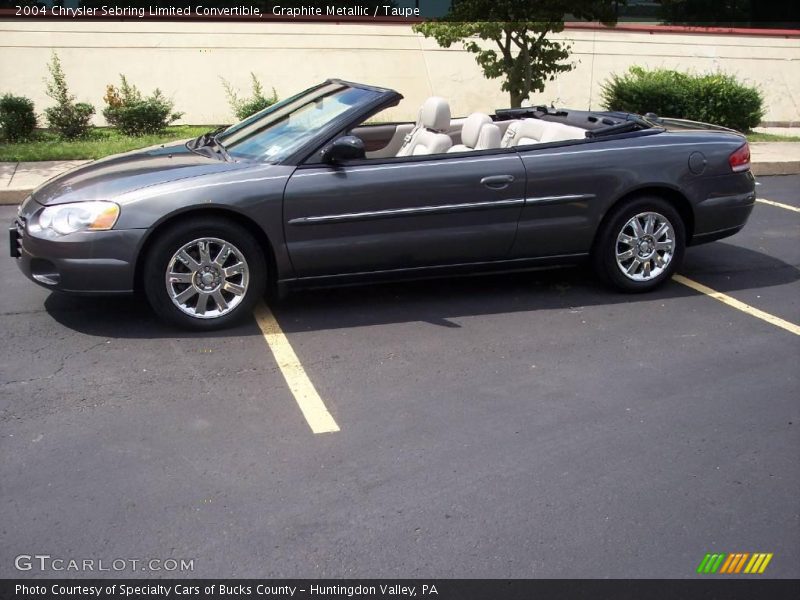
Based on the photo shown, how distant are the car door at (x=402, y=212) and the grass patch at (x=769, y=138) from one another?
353 inches

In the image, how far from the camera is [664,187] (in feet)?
21.6

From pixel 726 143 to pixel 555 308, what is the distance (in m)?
1.81

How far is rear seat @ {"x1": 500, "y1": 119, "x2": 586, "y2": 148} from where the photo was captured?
668 cm

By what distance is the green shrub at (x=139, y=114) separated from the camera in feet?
42.0

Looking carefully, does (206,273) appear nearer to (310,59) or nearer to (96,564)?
(96,564)

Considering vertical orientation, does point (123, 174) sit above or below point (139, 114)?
above

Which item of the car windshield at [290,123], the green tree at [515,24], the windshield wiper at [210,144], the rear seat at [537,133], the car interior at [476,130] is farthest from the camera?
the green tree at [515,24]

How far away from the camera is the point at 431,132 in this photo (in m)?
6.70

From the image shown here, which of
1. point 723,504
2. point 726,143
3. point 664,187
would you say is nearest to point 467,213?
point 664,187

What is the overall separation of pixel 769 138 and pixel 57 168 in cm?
1015

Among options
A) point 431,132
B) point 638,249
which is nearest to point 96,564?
point 431,132

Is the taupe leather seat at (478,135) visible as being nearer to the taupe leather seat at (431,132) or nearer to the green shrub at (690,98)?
the taupe leather seat at (431,132)

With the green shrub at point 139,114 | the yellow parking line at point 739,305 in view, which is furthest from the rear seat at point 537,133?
the green shrub at point 139,114

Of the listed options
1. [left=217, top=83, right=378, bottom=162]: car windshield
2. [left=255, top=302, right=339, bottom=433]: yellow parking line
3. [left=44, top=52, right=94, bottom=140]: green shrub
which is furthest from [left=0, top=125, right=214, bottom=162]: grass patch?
[left=255, top=302, right=339, bottom=433]: yellow parking line
